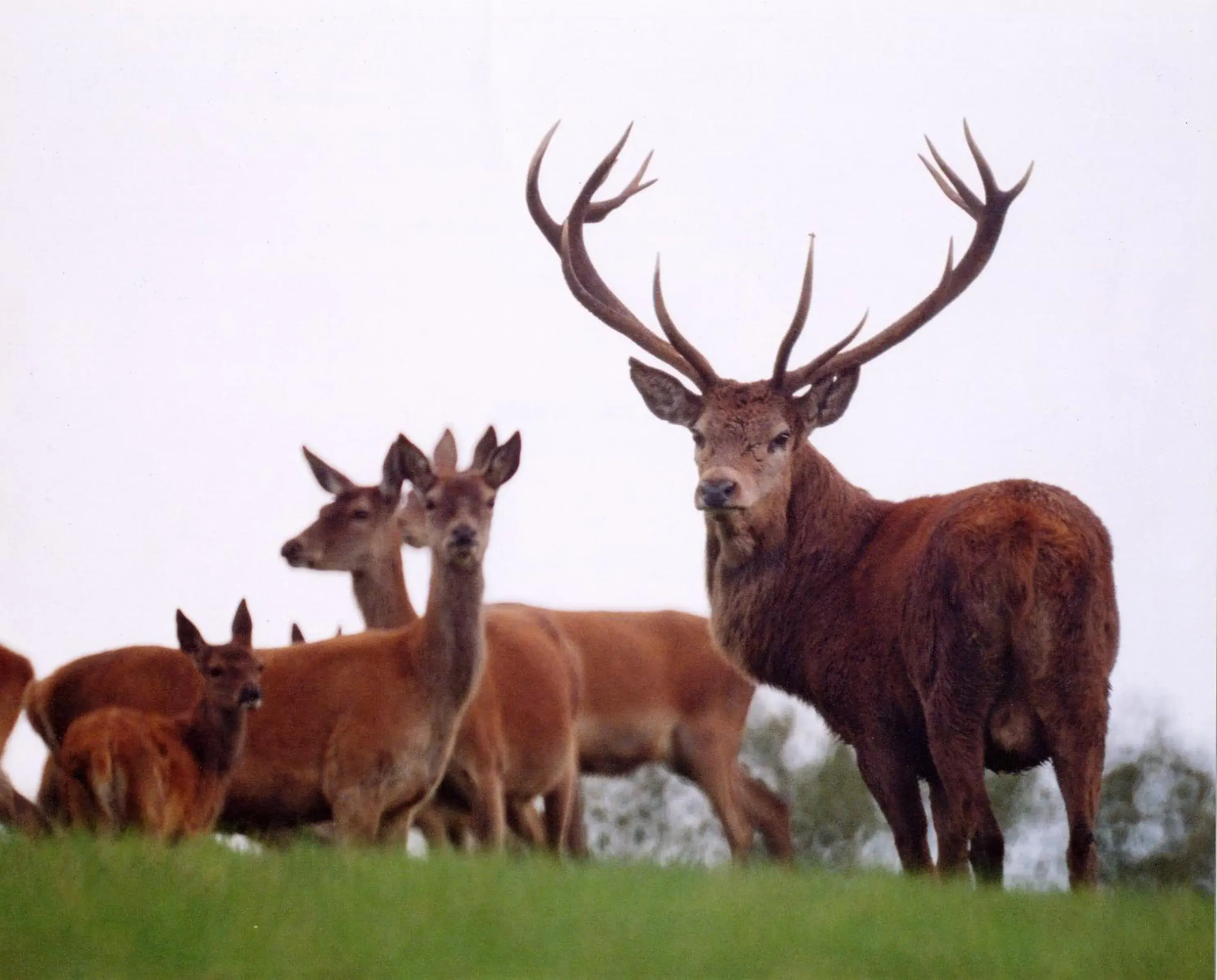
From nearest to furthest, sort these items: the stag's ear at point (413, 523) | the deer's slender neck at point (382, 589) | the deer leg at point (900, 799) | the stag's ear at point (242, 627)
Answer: the stag's ear at point (242, 627) → the deer leg at point (900, 799) → the deer's slender neck at point (382, 589) → the stag's ear at point (413, 523)

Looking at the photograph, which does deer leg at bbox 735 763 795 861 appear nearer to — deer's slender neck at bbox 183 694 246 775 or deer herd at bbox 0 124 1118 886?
deer herd at bbox 0 124 1118 886

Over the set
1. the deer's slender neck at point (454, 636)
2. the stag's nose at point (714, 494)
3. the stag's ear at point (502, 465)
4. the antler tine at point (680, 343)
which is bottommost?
the deer's slender neck at point (454, 636)

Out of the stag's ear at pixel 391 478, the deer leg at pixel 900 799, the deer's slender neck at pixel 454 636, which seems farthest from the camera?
the stag's ear at pixel 391 478

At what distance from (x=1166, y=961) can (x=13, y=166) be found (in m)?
5.68

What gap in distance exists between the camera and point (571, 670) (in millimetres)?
9570

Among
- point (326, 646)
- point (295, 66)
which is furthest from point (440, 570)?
point (295, 66)

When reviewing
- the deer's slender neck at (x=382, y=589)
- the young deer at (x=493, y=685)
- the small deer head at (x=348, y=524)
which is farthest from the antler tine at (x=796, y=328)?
the deer's slender neck at (x=382, y=589)

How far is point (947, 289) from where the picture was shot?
27.1 feet

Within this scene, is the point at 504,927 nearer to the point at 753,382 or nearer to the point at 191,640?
the point at 191,640

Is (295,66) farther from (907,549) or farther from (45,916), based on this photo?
(45,916)

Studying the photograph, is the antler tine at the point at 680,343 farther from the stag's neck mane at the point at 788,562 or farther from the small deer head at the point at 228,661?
the small deer head at the point at 228,661

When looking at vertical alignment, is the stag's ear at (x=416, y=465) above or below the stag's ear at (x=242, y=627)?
above

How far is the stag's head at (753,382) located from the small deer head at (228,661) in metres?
1.80

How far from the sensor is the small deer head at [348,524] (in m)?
8.85
